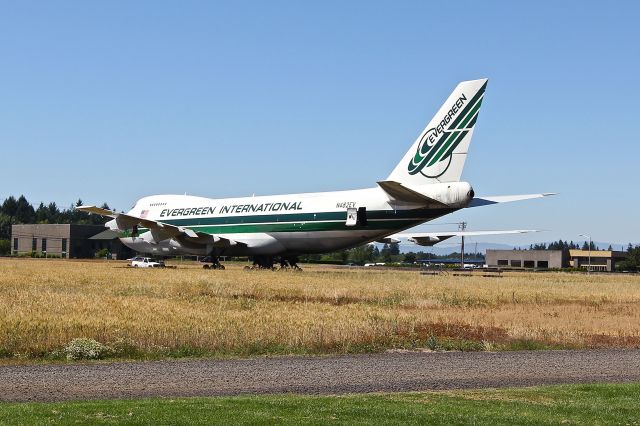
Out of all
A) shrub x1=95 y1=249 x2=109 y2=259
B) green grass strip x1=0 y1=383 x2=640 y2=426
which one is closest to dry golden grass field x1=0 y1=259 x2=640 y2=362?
green grass strip x1=0 y1=383 x2=640 y2=426

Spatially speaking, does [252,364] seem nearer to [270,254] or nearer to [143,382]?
[143,382]

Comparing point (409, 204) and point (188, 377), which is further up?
point (409, 204)

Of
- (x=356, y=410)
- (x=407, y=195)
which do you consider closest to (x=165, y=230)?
(x=407, y=195)

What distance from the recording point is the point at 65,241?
140 meters

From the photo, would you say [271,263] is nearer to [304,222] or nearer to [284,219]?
[284,219]

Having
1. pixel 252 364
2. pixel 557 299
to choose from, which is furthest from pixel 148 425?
pixel 557 299

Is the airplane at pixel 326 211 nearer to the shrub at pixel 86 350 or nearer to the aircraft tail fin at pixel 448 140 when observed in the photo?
the aircraft tail fin at pixel 448 140

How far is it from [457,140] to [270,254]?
20.4 metres

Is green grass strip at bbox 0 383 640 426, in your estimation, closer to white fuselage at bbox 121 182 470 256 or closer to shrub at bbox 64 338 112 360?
shrub at bbox 64 338 112 360

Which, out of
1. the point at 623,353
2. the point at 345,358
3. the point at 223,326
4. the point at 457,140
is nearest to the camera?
the point at 345,358

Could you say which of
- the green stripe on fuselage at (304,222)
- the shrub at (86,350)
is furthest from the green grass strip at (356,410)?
the green stripe on fuselage at (304,222)

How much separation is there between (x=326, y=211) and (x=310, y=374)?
44008 mm

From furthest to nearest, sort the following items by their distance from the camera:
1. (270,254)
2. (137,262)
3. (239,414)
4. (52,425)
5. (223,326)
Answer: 1. (137,262)
2. (270,254)
3. (223,326)
4. (239,414)
5. (52,425)

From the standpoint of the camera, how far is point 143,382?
1777 cm
